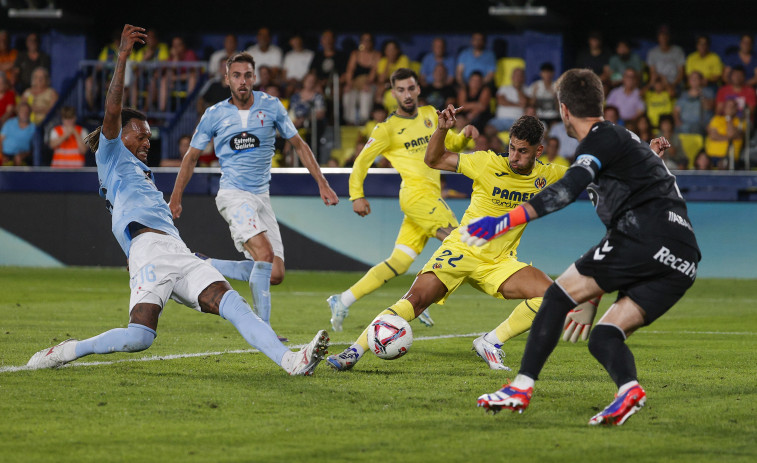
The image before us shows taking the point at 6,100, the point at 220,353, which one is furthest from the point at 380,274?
the point at 6,100

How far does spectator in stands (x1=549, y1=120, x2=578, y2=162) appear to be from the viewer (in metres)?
16.6

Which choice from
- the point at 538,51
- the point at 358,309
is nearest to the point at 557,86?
the point at 358,309

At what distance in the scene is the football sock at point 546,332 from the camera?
5.14 metres

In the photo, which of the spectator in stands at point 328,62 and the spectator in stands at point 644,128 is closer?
Answer: the spectator in stands at point 644,128

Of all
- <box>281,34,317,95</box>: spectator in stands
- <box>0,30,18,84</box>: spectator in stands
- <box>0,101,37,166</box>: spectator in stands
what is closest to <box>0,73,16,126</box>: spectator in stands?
<box>0,101,37,166</box>: spectator in stands

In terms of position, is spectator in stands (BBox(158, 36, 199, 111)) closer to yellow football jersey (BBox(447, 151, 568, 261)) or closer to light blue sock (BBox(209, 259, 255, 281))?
light blue sock (BBox(209, 259, 255, 281))

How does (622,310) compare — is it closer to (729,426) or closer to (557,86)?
(729,426)

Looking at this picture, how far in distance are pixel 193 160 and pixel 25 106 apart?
11.0 meters

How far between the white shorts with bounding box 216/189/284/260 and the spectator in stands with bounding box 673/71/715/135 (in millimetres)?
9569

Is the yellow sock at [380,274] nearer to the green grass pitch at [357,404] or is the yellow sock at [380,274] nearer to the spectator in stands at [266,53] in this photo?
the green grass pitch at [357,404]

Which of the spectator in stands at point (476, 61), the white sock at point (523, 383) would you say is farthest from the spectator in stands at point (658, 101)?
the white sock at point (523, 383)

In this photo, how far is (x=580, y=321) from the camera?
5625 millimetres

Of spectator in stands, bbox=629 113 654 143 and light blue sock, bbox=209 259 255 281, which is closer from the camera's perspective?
light blue sock, bbox=209 259 255 281

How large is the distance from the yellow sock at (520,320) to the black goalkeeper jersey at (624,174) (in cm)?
181
